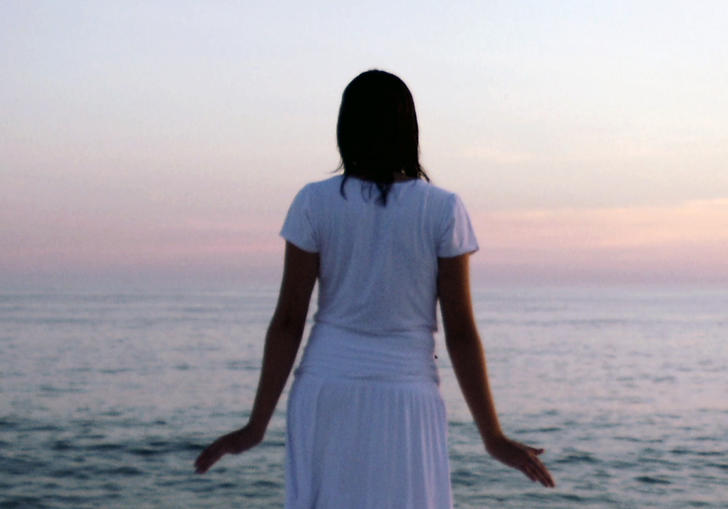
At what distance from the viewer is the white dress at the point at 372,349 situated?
95.6 inches

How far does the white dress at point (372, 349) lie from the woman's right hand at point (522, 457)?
162mm

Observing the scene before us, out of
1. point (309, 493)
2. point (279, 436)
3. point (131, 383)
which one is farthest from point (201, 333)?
point (309, 493)

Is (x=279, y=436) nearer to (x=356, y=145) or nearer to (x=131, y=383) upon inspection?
(x=131, y=383)

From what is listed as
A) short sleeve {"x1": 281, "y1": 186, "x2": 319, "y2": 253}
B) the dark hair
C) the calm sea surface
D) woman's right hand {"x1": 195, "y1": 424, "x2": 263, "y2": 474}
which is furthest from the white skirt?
the calm sea surface

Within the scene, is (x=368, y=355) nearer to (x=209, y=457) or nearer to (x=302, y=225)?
(x=302, y=225)

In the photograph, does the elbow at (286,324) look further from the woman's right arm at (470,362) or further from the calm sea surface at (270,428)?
the calm sea surface at (270,428)

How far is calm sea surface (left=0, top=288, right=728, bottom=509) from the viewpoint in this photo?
11.9m

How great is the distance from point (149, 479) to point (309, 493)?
10.5m

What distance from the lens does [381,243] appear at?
2430mm

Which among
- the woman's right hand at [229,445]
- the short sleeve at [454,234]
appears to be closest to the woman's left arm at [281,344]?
the woman's right hand at [229,445]

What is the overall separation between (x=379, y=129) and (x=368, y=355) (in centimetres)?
60

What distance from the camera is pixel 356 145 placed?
249cm

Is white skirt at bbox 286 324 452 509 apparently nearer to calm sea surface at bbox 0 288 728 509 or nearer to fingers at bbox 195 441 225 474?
fingers at bbox 195 441 225 474

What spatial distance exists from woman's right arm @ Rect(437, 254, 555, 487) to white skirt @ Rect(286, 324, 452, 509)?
8 centimetres
